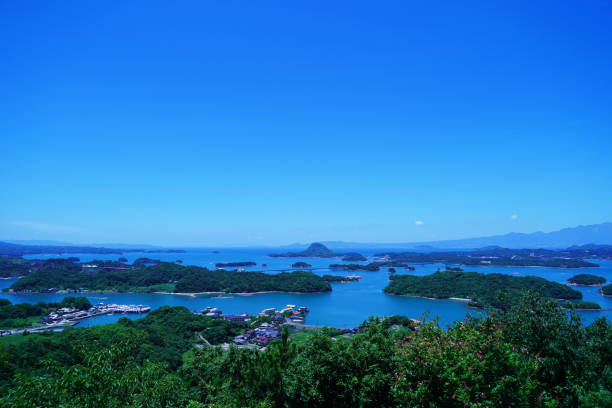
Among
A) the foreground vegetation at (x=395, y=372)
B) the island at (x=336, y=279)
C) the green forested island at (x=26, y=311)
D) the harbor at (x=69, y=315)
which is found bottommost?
the island at (x=336, y=279)

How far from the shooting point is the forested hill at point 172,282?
1753 inches

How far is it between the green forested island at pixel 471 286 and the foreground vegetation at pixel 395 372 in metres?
27.5

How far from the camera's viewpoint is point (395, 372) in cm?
524

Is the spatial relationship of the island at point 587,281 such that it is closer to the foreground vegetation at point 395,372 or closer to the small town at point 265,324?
the small town at point 265,324

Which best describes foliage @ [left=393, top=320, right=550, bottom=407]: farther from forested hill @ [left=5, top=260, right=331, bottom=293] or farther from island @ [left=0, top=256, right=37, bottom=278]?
island @ [left=0, top=256, right=37, bottom=278]

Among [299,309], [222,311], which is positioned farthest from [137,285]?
[299,309]

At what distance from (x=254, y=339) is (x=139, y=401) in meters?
18.9

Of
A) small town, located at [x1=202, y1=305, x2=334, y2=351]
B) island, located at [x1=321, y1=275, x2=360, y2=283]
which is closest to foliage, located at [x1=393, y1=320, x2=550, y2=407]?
small town, located at [x1=202, y1=305, x2=334, y2=351]

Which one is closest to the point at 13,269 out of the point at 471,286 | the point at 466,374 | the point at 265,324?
the point at 265,324

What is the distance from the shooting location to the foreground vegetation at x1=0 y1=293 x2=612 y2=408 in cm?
361

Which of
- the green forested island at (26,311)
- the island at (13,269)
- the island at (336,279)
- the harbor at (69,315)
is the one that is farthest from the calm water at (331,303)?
the island at (13,269)

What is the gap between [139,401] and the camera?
12.7 ft

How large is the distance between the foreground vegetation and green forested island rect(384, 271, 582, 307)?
90.2 feet

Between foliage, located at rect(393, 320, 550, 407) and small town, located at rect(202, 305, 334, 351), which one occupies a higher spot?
foliage, located at rect(393, 320, 550, 407)
